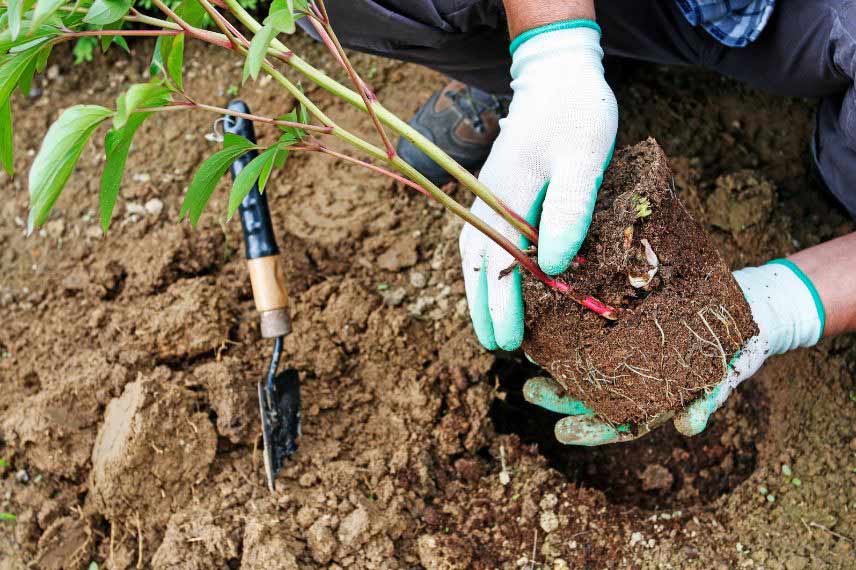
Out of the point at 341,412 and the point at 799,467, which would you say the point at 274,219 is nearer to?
the point at 341,412

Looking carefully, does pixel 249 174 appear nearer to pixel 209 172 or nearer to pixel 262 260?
pixel 209 172

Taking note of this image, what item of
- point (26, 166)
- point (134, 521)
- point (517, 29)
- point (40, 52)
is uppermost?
point (40, 52)

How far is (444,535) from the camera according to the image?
1.60 metres

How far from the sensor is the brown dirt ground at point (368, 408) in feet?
5.30

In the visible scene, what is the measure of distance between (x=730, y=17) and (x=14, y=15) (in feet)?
5.17

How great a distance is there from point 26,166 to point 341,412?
1568mm

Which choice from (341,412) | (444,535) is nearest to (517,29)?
(341,412)

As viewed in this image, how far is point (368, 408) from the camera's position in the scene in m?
1.83

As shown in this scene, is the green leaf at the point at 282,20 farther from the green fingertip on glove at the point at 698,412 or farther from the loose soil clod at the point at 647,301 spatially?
the green fingertip on glove at the point at 698,412

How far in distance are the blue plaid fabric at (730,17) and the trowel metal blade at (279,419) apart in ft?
4.50

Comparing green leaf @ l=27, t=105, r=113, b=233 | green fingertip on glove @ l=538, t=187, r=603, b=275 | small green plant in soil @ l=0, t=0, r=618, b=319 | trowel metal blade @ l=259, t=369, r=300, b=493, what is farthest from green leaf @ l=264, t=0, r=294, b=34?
trowel metal blade @ l=259, t=369, r=300, b=493

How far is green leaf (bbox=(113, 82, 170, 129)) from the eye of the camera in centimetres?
88

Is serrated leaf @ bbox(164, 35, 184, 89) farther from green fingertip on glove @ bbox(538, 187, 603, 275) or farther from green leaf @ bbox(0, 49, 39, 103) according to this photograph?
green fingertip on glove @ bbox(538, 187, 603, 275)

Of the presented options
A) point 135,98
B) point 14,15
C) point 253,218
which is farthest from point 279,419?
point 14,15
